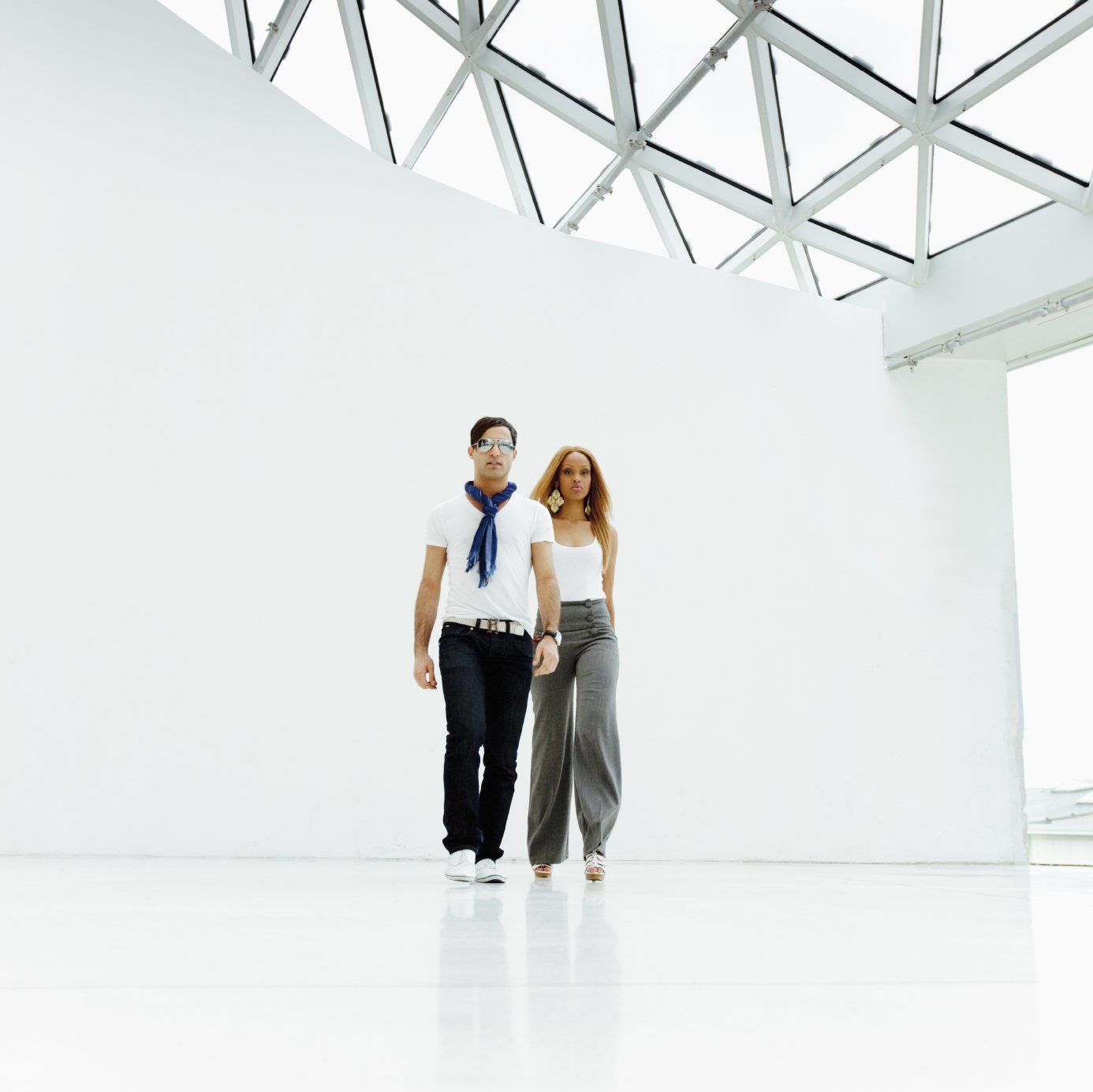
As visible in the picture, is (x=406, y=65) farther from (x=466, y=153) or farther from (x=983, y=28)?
(x=983, y=28)

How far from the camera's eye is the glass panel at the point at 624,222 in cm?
1198

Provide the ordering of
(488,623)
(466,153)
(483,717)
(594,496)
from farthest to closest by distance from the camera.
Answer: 1. (466,153)
2. (594,496)
3. (488,623)
4. (483,717)

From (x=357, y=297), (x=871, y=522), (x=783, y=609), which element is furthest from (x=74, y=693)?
(x=871, y=522)

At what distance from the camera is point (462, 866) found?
510 centimetres

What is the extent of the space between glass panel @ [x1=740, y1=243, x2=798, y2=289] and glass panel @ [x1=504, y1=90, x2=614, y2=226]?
207cm

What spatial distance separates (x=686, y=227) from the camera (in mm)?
12500

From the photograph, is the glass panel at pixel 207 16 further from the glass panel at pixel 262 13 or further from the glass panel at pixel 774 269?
the glass panel at pixel 774 269

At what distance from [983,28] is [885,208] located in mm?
2235

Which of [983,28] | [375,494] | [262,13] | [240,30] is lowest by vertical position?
[375,494]

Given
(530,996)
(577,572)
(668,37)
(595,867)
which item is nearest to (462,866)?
(595,867)

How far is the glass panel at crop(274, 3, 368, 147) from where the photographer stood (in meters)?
11.0

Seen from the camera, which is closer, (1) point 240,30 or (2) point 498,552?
(2) point 498,552

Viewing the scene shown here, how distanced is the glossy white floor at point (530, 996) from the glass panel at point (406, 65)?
30.8ft

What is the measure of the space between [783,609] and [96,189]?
24.1ft
